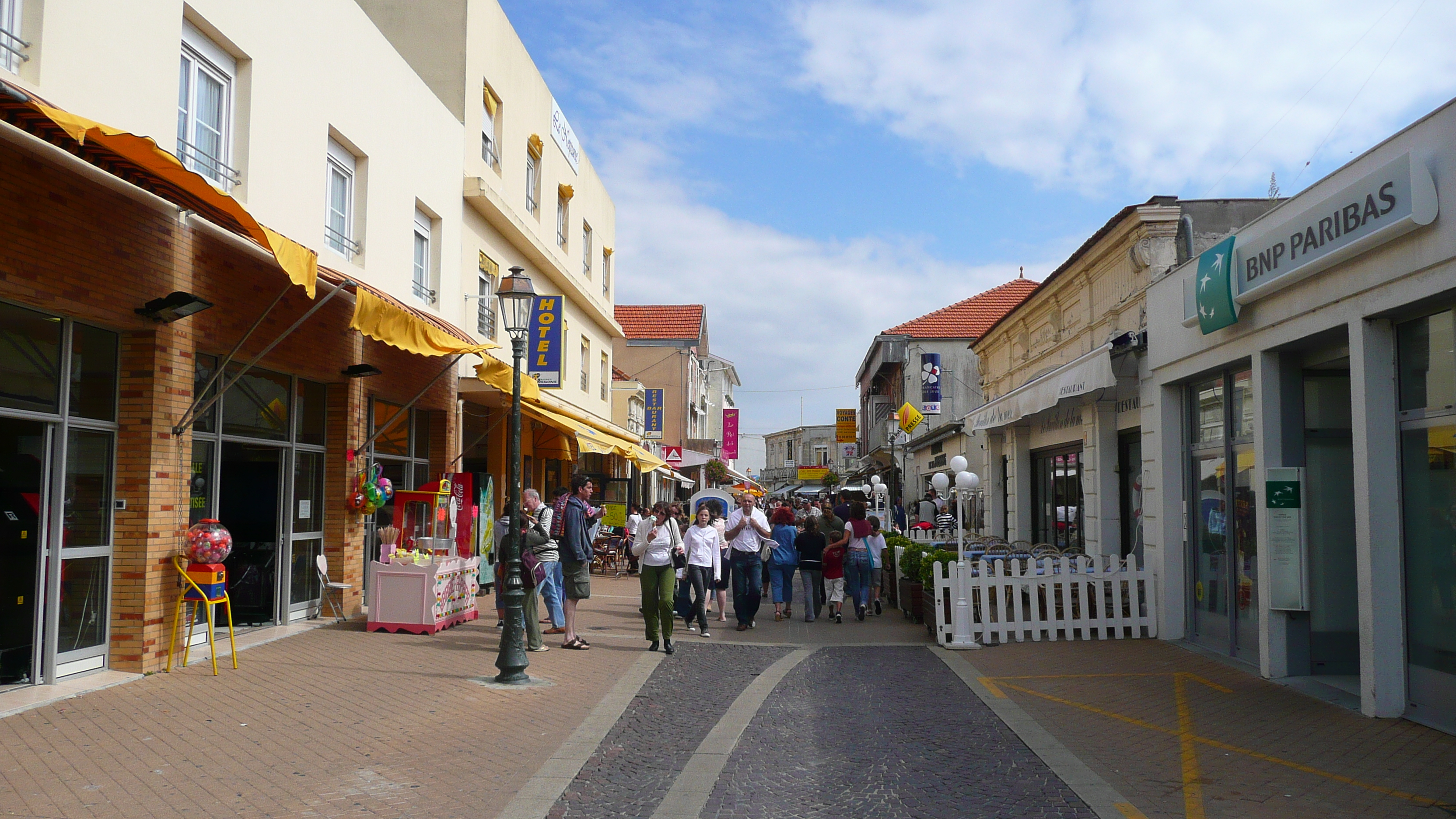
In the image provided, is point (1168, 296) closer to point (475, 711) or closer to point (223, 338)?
point (475, 711)

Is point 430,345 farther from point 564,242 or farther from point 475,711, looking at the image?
point 564,242

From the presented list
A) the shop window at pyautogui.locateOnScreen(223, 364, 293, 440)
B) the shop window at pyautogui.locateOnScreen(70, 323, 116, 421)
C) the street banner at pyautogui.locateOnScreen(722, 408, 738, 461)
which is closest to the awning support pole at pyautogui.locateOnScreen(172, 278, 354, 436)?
the shop window at pyautogui.locateOnScreen(223, 364, 293, 440)

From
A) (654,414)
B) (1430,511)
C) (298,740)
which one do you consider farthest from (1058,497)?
(654,414)

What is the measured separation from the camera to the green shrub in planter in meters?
12.3

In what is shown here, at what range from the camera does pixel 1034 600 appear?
11.4m

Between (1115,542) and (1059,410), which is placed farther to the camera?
(1059,410)

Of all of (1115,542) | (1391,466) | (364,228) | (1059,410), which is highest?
(364,228)

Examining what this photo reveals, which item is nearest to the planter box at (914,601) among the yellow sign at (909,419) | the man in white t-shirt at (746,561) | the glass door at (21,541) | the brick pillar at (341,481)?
the man in white t-shirt at (746,561)

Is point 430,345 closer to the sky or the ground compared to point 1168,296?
closer to the ground

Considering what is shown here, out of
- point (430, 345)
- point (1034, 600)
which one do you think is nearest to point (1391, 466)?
point (1034, 600)

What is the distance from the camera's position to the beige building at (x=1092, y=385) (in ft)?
40.5

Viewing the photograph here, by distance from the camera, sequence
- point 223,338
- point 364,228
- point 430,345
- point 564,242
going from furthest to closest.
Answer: point 564,242 → point 364,228 → point 430,345 → point 223,338

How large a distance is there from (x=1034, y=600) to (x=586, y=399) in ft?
52.2

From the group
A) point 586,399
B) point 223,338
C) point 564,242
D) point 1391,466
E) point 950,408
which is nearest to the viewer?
point 1391,466
